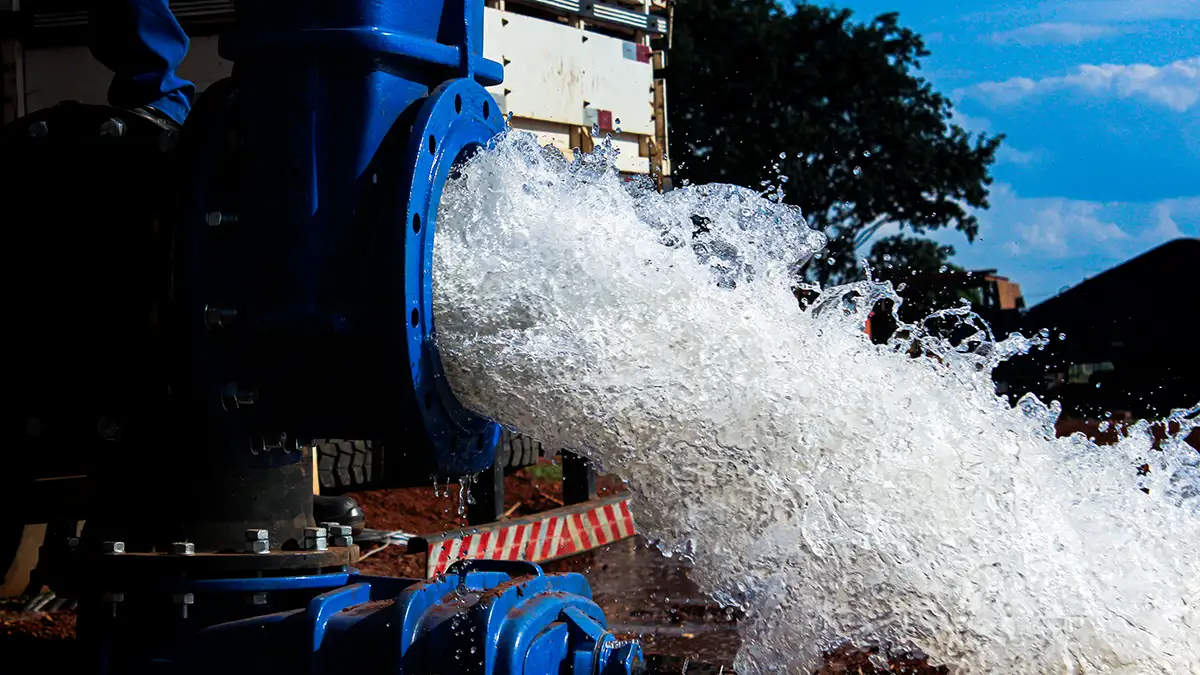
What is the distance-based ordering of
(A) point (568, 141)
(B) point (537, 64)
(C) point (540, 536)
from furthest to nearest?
(A) point (568, 141)
(B) point (537, 64)
(C) point (540, 536)

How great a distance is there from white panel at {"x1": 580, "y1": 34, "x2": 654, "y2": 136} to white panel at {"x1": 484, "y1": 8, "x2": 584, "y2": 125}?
0.09 meters

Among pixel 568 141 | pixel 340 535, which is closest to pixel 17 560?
pixel 568 141

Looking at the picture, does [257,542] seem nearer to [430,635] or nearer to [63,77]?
[430,635]

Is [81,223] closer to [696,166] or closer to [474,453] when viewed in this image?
[474,453]

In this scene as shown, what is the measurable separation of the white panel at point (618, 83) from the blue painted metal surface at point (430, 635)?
426 centimetres

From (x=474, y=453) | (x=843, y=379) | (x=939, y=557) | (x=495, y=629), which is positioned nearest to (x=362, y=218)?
(x=474, y=453)

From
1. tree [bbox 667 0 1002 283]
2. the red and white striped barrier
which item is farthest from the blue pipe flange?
tree [bbox 667 0 1002 283]

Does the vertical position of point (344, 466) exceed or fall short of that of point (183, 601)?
it exceeds it

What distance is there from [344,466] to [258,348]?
3350 millimetres

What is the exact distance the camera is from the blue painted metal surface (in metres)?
2.16

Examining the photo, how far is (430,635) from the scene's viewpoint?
219 centimetres


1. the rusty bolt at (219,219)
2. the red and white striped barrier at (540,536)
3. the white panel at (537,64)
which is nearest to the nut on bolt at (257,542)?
the rusty bolt at (219,219)

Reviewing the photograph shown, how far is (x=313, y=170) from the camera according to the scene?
7.52ft

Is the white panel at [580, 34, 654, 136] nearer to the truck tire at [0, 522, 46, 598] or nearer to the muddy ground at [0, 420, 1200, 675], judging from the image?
the muddy ground at [0, 420, 1200, 675]
